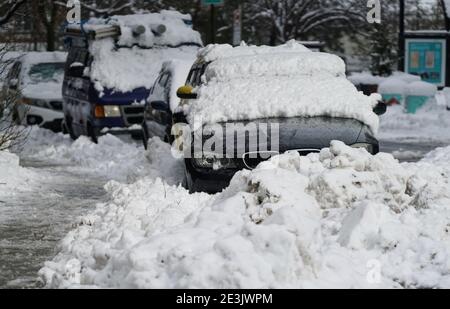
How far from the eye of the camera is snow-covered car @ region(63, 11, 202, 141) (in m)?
18.8

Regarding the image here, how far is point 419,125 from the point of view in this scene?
25.8m

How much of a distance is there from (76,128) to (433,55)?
13614mm

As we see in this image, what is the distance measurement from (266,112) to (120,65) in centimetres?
841

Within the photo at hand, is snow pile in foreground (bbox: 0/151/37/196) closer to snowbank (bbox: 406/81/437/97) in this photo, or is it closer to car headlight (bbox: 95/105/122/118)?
car headlight (bbox: 95/105/122/118)

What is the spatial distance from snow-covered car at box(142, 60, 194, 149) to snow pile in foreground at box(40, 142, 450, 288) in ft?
14.2

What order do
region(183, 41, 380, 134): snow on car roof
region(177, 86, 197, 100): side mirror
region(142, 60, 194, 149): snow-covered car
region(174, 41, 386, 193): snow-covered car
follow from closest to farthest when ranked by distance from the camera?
region(174, 41, 386, 193): snow-covered car → region(183, 41, 380, 134): snow on car roof → region(177, 86, 197, 100): side mirror → region(142, 60, 194, 149): snow-covered car

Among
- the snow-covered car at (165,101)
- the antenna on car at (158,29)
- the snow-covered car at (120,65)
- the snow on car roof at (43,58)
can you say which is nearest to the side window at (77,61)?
the snow-covered car at (120,65)

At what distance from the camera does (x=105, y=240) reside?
788cm

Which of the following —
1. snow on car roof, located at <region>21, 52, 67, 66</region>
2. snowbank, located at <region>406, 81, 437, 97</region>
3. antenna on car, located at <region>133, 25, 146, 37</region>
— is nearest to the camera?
antenna on car, located at <region>133, 25, 146, 37</region>

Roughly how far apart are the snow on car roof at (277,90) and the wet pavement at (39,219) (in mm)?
1678

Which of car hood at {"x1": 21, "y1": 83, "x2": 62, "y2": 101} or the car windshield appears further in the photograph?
the car windshield

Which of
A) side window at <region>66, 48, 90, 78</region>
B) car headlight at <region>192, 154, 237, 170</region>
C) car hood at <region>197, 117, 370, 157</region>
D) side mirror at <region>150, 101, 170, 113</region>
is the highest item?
car hood at <region>197, 117, 370, 157</region>

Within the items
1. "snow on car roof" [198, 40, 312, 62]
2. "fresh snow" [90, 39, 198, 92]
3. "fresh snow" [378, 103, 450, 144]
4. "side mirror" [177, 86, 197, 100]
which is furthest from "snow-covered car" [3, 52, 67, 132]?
"side mirror" [177, 86, 197, 100]

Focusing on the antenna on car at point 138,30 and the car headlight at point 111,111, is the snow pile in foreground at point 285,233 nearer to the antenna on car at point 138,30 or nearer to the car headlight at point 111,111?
the car headlight at point 111,111
